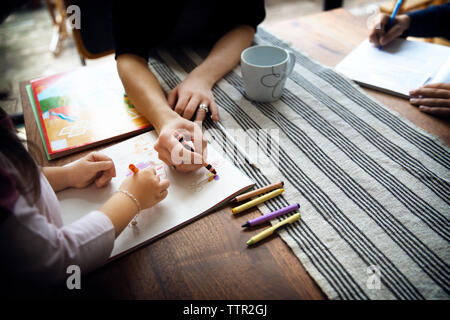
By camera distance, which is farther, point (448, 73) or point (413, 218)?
point (448, 73)

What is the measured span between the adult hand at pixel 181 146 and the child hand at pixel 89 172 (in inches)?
4.1

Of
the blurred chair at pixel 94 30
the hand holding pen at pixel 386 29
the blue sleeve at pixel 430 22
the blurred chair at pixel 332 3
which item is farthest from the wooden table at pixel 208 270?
the blurred chair at pixel 332 3

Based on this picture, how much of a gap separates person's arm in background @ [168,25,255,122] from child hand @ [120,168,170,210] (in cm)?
25

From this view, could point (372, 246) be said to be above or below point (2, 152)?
below

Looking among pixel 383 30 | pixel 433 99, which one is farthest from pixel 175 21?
pixel 433 99

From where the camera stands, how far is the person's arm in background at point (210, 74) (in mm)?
738

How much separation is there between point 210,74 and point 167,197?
1.40 ft

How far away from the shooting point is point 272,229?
49cm

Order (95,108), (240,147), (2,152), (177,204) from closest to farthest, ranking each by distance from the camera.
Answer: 1. (2,152)
2. (177,204)
3. (240,147)
4. (95,108)

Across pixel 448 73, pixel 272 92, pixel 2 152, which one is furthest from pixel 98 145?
pixel 448 73

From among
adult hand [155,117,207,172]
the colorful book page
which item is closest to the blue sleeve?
adult hand [155,117,207,172]

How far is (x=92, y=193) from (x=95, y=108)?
30 centimetres
